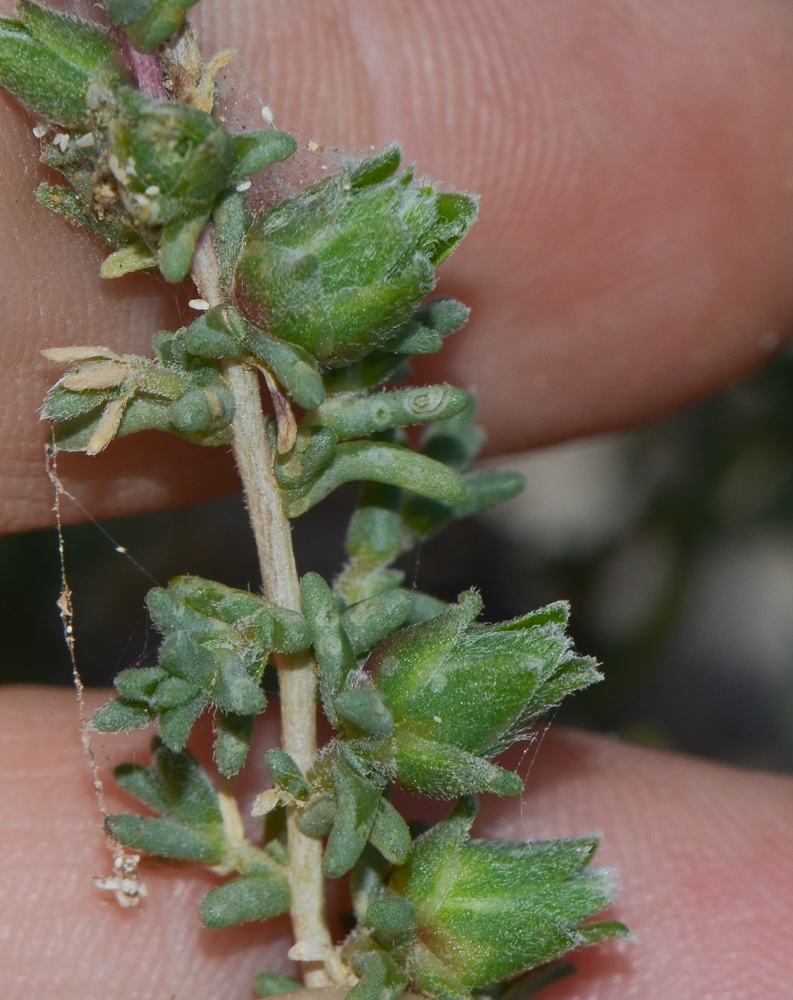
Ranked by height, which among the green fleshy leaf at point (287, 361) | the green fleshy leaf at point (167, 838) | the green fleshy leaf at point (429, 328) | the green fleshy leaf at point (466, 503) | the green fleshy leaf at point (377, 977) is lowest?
the green fleshy leaf at point (377, 977)

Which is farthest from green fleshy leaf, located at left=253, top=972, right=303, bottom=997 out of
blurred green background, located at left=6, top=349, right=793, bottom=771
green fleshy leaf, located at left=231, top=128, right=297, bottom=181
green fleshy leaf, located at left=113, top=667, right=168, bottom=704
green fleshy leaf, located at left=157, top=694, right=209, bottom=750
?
blurred green background, located at left=6, top=349, right=793, bottom=771

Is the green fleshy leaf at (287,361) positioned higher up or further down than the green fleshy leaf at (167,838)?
higher up

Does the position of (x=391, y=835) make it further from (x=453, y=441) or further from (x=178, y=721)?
(x=453, y=441)

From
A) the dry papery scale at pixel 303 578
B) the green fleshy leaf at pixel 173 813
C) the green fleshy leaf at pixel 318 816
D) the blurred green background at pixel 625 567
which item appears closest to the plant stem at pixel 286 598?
the dry papery scale at pixel 303 578

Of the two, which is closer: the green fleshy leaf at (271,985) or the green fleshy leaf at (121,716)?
the green fleshy leaf at (121,716)

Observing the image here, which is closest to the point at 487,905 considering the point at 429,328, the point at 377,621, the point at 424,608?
the point at 377,621

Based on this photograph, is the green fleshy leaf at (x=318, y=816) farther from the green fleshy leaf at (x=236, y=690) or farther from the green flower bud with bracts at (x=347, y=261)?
the green flower bud with bracts at (x=347, y=261)
